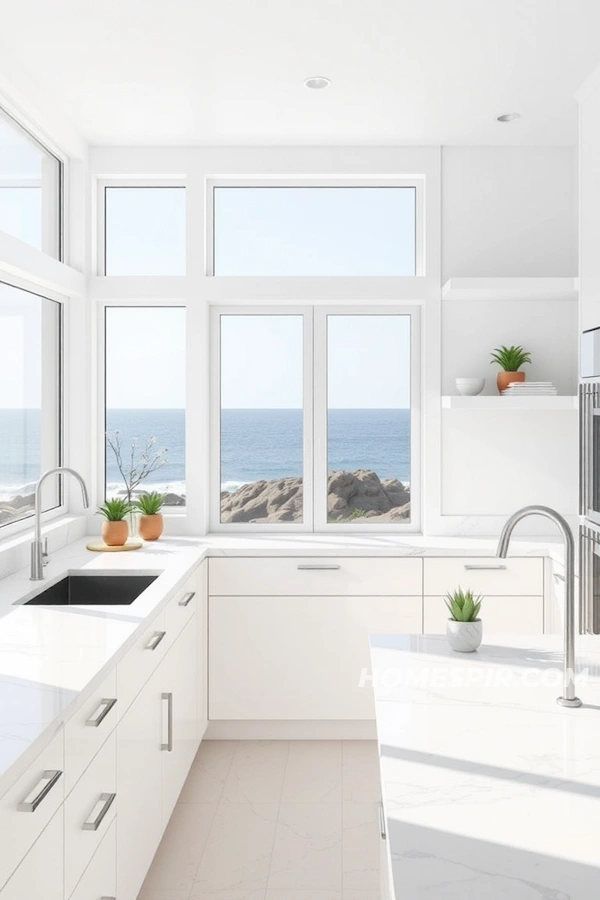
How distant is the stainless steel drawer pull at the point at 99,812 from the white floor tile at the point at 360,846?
0.96 m

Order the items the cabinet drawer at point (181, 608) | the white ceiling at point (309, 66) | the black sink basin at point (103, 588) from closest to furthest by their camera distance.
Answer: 1. the white ceiling at point (309, 66)
2. the cabinet drawer at point (181, 608)
3. the black sink basin at point (103, 588)

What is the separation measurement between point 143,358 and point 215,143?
3.62 ft

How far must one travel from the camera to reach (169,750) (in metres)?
2.73

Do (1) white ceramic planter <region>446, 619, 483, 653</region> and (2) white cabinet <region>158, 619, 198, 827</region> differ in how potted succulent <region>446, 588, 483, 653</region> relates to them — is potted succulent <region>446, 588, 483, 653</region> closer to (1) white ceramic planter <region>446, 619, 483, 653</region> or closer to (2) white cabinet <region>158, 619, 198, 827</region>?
(1) white ceramic planter <region>446, 619, 483, 653</region>

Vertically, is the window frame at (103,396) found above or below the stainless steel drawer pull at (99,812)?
above

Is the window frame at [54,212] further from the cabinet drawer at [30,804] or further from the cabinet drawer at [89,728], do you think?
the cabinet drawer at [30,804]

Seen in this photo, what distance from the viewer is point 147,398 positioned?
407 cm

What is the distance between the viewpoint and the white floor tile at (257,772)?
313cm

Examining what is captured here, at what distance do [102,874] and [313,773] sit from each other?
4.92ft

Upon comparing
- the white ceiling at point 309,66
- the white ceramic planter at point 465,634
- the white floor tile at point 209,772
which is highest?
the white ceiling at point 309,66

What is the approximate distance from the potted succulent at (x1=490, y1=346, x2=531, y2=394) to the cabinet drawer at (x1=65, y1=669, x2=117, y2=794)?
2.38 metres

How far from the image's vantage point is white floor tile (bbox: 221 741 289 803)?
313cm

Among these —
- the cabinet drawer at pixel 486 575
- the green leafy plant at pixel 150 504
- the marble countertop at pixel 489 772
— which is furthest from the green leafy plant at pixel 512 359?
the marble countertop at pixel 489 772

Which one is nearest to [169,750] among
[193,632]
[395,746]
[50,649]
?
[193,632]
